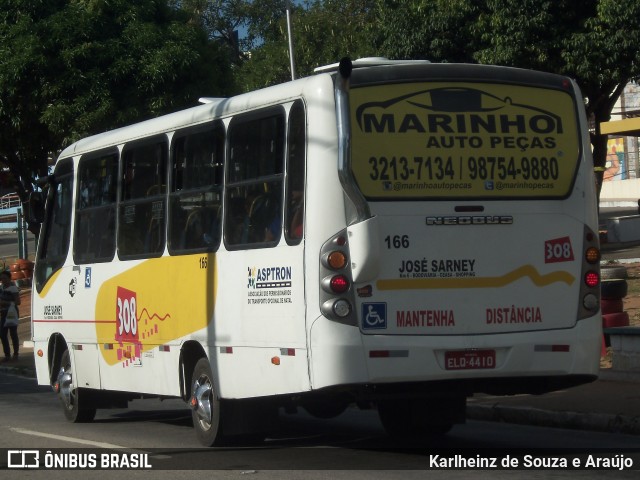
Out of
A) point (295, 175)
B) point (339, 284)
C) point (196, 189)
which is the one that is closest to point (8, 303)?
point (196, 189)

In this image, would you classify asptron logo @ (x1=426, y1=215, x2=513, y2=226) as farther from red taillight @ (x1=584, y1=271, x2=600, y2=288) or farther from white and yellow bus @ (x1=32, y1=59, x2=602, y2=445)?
red taillight @ (x1=584, y1=271, x2=600, y2=288)

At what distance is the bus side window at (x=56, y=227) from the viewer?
1424cm

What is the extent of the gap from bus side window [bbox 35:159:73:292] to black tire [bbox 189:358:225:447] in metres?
3.78

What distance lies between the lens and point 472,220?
948 centimetres

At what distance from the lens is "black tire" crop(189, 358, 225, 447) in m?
10.7

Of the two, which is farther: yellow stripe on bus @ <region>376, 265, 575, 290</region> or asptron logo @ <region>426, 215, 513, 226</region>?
asptron logo @ <region>426, 215, 513, 226</region>

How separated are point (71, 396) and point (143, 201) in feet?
10.0

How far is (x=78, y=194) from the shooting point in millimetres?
13953

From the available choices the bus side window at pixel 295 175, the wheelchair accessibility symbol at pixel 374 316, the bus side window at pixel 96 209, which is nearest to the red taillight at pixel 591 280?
the wheelchair accessibility symbol at pixel 374 316

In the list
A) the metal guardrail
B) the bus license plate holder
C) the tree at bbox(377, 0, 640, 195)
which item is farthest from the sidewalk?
the metal guardrail

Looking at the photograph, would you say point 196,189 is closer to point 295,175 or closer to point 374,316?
point 295,175

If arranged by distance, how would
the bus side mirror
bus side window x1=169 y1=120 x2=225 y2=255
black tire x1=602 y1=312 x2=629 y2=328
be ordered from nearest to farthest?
bus side window x1=169 y1=120 x2=225 y2=255, the bus side mirror, black tire x1=602 y1=312 x2=629 y2=328

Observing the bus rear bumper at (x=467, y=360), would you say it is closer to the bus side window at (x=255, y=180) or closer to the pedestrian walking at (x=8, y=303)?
the bus side window at (x=255, y=180)

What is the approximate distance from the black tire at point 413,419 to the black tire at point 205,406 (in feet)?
5.12
